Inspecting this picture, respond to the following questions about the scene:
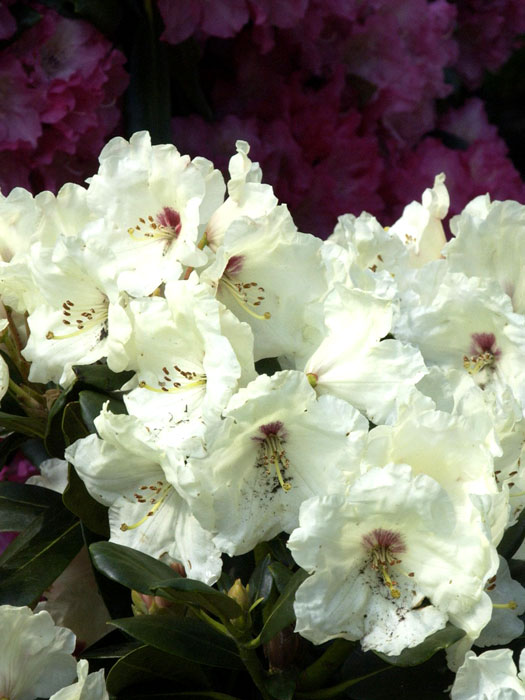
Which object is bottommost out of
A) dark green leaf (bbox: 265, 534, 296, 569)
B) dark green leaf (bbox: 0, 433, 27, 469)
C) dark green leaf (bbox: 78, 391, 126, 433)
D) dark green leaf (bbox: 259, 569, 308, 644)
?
dark green leaf (bbox: 0, 433, 27, 469)

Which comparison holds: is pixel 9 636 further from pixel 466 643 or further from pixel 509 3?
pixel 509 3

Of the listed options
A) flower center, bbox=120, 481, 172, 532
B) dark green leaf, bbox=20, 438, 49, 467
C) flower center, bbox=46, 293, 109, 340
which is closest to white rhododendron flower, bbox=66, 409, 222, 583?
flower center, bbox=120, 481, 172, 532

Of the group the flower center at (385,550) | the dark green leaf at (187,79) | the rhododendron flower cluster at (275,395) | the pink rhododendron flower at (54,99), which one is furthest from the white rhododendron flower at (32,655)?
the dark green leaf at (187,79)

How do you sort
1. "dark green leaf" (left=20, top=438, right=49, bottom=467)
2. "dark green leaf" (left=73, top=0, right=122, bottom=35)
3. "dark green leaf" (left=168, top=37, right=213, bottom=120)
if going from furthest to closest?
"dark green leaf" (left=168, top=37, right=213, bottom=120), "dark green leaf" (left=73, top=0, right=122, bottom=35), "dark green leaf" (left=20, top=438, right=49, bottom=467)

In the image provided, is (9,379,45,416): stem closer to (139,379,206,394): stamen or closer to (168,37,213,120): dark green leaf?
(139,379,206,394): stamen

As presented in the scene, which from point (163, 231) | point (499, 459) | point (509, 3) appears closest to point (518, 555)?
point (499, 459)

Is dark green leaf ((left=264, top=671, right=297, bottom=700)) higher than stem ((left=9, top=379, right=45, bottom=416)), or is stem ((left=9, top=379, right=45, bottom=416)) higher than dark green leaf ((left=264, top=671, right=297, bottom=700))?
stem ((left=9, top=379, right=45, bottom=416))

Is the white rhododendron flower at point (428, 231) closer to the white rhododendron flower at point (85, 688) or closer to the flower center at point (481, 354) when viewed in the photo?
the flower center at point (481, 354)

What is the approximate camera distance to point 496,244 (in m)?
0.82

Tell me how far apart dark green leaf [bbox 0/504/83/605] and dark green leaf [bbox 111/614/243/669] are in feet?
0.42

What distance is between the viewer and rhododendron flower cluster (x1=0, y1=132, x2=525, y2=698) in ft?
2.04

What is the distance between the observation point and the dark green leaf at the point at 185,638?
672 mm

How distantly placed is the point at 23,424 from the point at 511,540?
374 millimetres

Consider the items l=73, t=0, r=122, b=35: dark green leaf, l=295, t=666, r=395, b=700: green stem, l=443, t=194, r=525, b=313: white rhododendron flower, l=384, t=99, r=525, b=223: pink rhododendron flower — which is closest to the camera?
l=295, t=666, r=395, b=700: green stem
